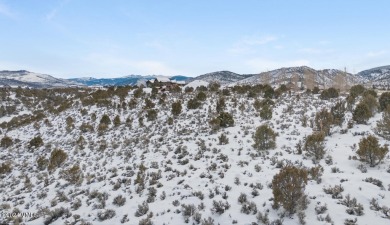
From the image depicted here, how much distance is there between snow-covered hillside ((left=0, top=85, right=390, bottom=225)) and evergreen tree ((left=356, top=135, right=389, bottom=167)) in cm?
30

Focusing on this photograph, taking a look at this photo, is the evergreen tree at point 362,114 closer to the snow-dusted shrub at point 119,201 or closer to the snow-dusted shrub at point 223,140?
the snow-dusted shrub at point 223,140

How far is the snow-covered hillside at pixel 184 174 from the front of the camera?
7652mm

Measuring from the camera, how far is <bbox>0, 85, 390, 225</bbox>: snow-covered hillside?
7652 mm

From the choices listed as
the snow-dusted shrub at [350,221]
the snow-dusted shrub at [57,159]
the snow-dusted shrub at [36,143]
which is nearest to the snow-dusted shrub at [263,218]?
the snow-dusted shrub at [350,221]

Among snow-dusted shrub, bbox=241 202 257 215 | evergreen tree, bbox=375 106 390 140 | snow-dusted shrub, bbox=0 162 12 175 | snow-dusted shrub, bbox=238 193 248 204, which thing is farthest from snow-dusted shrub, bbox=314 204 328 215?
snow-dusted shrub, bbox=0 162 12 175

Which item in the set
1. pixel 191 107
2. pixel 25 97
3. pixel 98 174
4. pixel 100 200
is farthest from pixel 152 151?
pixel 25 97

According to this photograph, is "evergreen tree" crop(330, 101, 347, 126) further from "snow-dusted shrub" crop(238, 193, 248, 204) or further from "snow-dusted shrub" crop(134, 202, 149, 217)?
"snow-dusted shrub" crop(134, 202, 149, 217)

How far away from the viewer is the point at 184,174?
10.7 metres

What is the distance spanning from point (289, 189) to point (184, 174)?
181 inches

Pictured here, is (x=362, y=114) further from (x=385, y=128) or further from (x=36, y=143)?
(x=36, y=143)

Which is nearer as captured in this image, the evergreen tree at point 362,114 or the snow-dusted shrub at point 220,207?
the snow-dusted shrub at point 220,207

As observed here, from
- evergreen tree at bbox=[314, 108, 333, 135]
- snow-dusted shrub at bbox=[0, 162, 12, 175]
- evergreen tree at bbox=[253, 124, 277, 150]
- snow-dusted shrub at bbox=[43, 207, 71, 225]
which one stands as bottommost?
snow-dusted shrub at bbox=[0, 162, 12, 175]

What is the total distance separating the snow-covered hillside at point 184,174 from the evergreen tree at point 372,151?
0.30 meters

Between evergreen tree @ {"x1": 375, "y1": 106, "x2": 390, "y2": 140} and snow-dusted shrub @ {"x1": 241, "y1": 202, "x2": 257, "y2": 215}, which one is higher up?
evergreen tree @ {"x1": 375, "y1": 106, "x2": 390, "y2": 140}
